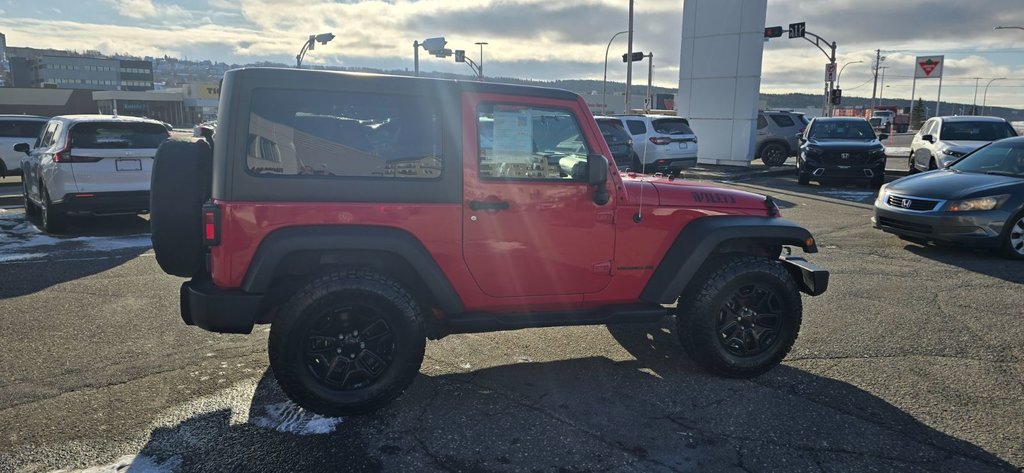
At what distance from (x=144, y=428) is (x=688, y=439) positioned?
289 cm

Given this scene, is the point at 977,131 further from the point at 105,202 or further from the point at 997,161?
the point at 105,202

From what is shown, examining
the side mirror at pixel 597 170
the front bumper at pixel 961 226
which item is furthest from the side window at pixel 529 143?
the front bumper at pixel 961 226

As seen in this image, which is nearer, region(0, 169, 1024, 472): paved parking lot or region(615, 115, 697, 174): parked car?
region(0, 169, 1024, 472): paved parking lot

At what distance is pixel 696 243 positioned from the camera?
400cm

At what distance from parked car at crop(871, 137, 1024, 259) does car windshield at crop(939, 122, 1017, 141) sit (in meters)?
6.33

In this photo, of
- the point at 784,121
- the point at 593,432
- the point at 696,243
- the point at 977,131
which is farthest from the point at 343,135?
the point at 784,121

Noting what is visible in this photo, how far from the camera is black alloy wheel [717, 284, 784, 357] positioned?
4164mm

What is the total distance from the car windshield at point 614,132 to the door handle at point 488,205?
11292 millimetres

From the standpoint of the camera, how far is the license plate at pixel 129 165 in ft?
28.1

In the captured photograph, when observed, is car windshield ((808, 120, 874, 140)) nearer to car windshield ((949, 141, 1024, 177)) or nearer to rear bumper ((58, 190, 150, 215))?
car windshield ((949, 141, 1024, 177))

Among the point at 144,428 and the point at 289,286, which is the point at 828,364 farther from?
the point at 144,428

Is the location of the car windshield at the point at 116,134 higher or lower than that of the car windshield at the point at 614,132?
lower

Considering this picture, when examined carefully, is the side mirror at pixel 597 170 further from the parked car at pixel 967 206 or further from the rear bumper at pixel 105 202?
the rear bumper at pixel 105 202

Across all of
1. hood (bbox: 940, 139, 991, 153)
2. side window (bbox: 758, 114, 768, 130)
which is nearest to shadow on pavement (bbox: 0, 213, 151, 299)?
hood (bbox: 940, 139, 991, 153)
